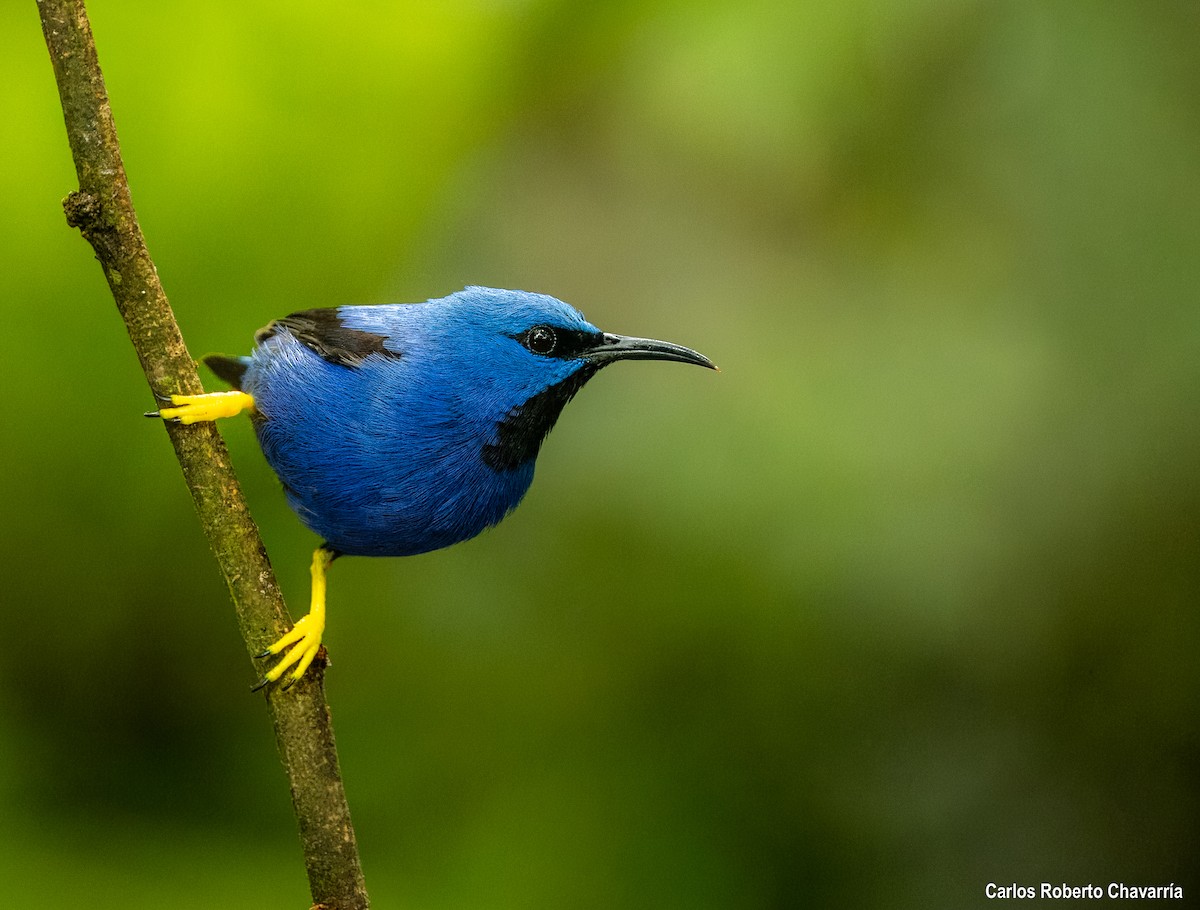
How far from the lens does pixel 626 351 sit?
353cm

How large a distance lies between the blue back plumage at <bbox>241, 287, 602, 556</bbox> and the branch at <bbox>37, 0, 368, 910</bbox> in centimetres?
35

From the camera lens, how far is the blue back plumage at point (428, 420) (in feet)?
11.2

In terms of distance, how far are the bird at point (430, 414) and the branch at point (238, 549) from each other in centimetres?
13

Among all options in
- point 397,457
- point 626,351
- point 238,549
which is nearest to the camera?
point 238,549

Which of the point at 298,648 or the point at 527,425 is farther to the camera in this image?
the point at 527,425

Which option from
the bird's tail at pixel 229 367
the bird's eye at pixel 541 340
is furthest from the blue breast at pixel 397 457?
the bird's tail at pixel 229 367

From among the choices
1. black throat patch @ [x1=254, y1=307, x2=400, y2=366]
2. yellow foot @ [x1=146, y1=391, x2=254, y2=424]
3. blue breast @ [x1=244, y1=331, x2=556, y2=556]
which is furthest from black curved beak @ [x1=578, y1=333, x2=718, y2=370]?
yellow foot @ [x1=146, y1=391, x2=254, y2=424]

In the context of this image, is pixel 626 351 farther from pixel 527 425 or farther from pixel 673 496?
pixel 673 496

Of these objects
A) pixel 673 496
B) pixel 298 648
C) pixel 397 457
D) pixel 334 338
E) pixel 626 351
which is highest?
pixel 334 338

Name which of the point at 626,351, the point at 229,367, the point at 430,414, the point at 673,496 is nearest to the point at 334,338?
the point at 430,414

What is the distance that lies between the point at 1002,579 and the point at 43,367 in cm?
387

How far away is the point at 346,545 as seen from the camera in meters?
3.57

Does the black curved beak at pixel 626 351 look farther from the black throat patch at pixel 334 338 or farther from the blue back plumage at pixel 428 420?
the black throat patch at pixel 334 338

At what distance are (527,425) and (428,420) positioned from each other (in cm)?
28
